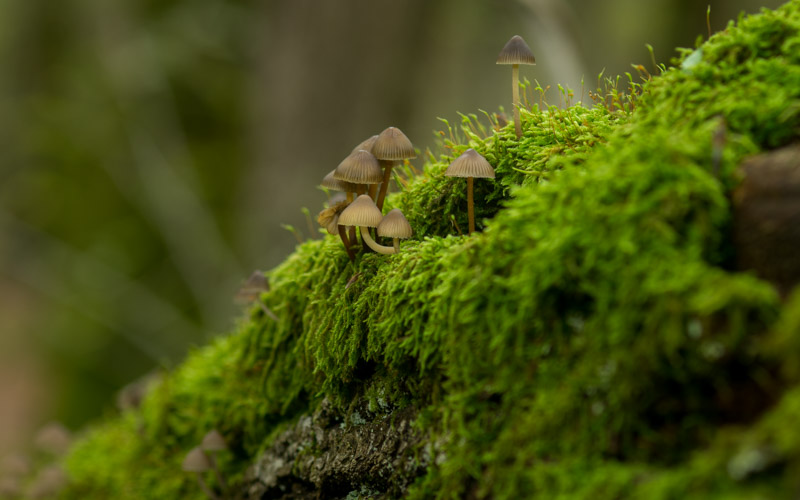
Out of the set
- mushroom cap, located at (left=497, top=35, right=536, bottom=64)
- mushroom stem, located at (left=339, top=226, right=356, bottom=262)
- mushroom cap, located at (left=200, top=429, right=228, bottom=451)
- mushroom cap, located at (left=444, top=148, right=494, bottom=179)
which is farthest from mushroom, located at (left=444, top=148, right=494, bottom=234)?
mushroom cap, located at (left=200, top=429, right=228, bottom=451)

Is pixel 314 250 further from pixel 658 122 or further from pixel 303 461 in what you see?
pixel 658 122

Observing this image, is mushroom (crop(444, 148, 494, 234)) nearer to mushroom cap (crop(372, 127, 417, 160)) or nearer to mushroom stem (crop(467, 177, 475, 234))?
mushroom stem (crop(467, 177, 475, 234))

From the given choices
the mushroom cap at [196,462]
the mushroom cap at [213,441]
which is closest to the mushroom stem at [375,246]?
the mushroom cap at [213,441]

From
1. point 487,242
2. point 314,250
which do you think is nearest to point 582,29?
point 314,250

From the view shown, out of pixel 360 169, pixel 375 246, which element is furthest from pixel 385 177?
pixel 375 246

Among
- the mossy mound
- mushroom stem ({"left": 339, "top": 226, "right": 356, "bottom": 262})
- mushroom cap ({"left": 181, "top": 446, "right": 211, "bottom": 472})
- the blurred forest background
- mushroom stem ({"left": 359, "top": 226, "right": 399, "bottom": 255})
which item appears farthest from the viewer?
the blurred forest background

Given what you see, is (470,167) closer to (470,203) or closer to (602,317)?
Result: (470,203)

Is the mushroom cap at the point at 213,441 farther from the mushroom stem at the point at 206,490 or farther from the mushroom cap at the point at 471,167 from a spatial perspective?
the mushroom cap at the point at 471,167

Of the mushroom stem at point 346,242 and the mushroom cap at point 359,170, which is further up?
the mushroom cap at point 359,170
